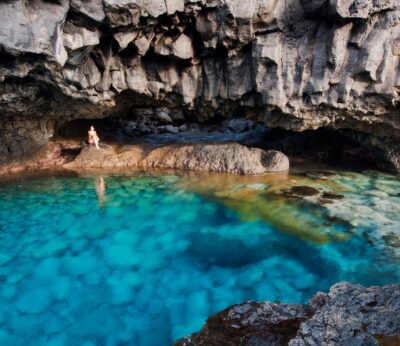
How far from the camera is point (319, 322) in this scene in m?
3.03

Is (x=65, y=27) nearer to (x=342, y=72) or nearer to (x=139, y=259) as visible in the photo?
(x=139, y=259)

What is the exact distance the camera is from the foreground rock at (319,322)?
2.80m

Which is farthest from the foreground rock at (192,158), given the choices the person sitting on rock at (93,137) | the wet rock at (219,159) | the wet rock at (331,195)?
the wet rock at (331,195)

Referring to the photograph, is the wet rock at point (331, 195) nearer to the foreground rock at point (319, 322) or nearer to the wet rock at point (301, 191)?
the wet rock at point (301, 191)

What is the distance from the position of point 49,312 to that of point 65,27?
7.84 meters

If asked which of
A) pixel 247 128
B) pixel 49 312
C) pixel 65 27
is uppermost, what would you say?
pixel 65 27

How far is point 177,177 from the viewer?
13.9 m

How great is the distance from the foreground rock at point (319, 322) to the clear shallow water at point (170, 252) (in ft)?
8.26

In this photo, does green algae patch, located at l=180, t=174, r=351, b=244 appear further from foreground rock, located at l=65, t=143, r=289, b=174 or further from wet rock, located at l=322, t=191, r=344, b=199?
foreground rock, located at l=65, t=143, r=289, b=174

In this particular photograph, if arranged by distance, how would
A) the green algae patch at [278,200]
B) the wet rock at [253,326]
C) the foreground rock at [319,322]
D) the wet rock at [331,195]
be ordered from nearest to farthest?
1. the foreground rock at [319,322]
2. the wet rock at [253,326]
3. the green algae patch at [278,200]
4. the wet rock at [331,195]

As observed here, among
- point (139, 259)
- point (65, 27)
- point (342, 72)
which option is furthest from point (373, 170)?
point (65, 27)

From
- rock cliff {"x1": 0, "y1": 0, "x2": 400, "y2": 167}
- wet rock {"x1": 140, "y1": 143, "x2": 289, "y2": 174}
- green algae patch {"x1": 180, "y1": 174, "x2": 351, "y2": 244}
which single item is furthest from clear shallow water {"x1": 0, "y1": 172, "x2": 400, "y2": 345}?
rock cliff {"x1": 0, "y1": 0, "x2": 400, "y2": 167}

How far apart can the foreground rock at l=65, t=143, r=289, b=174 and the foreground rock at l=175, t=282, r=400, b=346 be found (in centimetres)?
1050

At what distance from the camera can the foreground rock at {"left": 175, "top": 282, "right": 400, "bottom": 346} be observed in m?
2.80
